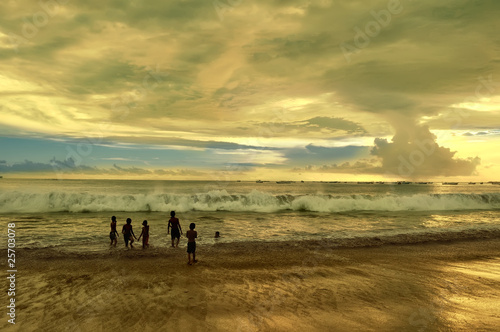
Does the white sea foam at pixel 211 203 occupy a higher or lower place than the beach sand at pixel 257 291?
higher

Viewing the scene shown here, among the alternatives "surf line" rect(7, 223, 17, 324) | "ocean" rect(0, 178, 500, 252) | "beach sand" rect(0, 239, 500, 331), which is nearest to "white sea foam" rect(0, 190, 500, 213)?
"ocean" rect(0, 178, 500, 252)

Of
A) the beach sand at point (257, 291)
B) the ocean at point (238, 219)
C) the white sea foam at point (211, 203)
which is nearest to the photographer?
the beach sand at point (257, 291)

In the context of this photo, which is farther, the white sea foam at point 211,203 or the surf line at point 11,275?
the white sea foam at point 211,203

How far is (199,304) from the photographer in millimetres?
7520

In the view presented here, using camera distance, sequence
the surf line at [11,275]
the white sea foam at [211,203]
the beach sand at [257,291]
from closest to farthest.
Answer: 1. the beach sand at [257,291]
2. the surf line at [11,275]
3. the white sea foam at [211,203]

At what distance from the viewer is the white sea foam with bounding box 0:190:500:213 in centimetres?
2966

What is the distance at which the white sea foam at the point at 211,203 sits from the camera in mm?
29656

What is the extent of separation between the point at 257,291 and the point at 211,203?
993 inches

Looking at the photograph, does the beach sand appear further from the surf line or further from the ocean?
the ocean

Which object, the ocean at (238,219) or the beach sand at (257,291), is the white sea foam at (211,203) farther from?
the beach sand at (257,291)

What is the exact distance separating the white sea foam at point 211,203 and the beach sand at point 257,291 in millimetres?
18306

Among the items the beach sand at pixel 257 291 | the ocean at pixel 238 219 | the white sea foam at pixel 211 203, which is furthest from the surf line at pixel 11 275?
the white sea foam at pixel 211 203

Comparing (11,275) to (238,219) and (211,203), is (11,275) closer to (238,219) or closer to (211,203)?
(238,219)

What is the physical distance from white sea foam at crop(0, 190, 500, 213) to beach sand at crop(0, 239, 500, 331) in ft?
60.1
